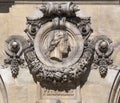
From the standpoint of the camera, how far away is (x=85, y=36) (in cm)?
973

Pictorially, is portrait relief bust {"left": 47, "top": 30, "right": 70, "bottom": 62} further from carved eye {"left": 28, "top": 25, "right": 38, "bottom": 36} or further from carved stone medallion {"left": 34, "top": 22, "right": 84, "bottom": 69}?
carved eye {"left": 28, "top": 25, "right": 38, "bottom": 36}

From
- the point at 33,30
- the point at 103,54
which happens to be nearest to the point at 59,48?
the point at 33,30

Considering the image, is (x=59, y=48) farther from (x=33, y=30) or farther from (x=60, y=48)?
(x=33, y=30)

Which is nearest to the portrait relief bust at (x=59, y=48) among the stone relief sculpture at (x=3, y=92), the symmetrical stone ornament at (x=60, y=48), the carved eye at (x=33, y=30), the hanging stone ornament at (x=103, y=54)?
the symmetrical stone ornament at (x=60, y=48)

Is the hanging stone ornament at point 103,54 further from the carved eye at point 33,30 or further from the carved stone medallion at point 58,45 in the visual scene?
the carved eye at point 33,30

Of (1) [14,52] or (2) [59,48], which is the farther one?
(1) [14,52]

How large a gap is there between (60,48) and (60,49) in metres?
0.02

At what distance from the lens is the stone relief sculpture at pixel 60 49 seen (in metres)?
9.55

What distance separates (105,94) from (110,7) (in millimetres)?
1222

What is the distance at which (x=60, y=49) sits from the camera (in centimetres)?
959

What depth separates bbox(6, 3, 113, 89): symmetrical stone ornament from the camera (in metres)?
9.55

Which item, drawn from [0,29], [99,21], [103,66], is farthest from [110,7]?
[0,29]

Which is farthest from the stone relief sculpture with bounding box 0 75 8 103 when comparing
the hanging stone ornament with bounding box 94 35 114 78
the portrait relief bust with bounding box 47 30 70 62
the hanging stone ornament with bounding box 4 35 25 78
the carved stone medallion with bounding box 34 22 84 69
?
the hanging stone ornament with bounding box 94 35 114 78

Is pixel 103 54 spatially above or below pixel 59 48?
below
